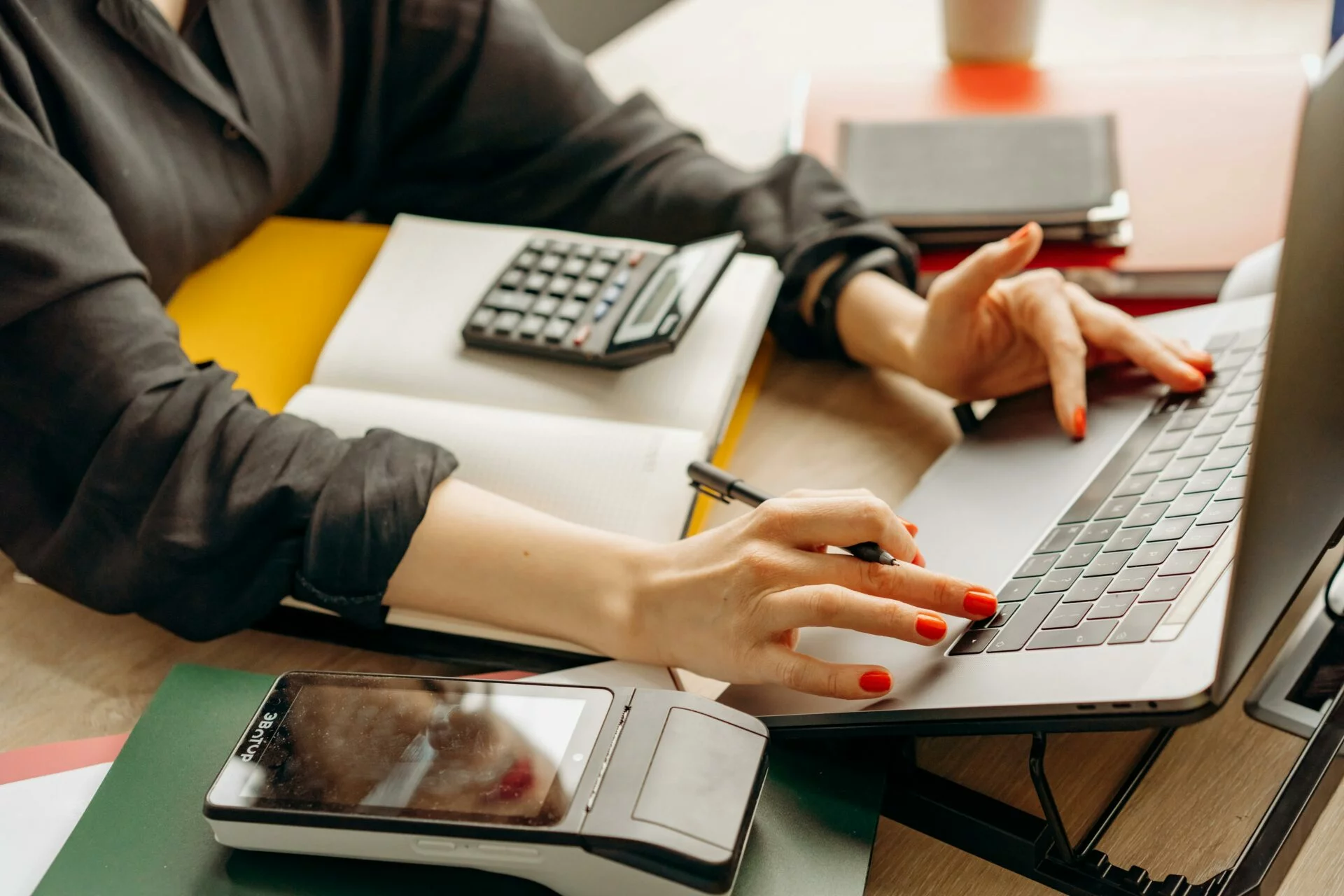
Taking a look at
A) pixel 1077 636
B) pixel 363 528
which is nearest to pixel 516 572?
pixel 363 528

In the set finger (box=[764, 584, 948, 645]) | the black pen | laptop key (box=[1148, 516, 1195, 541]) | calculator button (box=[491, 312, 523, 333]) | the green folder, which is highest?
laptop key (box=[1148, 516, 1195, 541])

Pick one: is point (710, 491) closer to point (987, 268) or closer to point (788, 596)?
point (788, 596)

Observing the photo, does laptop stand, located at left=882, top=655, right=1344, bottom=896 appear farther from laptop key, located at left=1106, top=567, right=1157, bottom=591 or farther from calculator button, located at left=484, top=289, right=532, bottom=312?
calculator button, located at left=484, top=289, right=532, bottom=312

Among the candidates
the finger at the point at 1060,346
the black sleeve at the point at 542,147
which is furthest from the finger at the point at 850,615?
the black sleeve at the point at 542,147

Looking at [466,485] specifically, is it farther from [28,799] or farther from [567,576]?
[28,799]

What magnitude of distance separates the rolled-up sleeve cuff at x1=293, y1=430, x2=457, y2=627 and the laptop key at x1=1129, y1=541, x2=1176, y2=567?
1.18 feet

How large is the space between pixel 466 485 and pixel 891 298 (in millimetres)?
331

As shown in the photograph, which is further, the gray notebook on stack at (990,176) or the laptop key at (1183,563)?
the gray notebook on stack at (990,176)

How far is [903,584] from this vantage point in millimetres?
540

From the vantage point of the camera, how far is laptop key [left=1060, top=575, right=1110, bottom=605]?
515 millimetres

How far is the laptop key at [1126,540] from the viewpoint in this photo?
54 cm

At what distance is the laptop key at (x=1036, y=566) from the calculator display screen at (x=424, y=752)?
214 millimetres

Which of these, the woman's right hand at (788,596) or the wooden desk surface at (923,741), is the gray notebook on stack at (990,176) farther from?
the woman's right hand at (788,596)

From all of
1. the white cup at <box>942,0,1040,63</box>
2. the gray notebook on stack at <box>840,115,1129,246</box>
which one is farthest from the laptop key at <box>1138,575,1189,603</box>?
the white cup at <box>942,0,1040,63</box>
